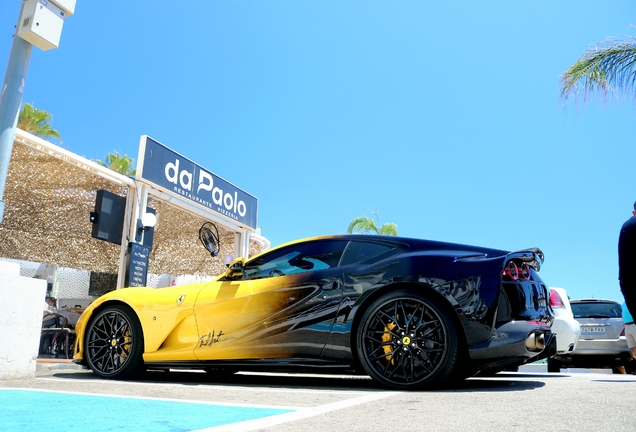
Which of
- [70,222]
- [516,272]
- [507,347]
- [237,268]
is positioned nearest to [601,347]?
[516,272]

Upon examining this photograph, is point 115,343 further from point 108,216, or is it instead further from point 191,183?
point 191,183

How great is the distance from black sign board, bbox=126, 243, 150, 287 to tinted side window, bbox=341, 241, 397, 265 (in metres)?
8.24

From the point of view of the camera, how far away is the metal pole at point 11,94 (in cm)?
527

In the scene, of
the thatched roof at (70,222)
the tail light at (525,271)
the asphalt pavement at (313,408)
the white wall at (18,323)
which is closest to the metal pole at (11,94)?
the white wall at (18,323)

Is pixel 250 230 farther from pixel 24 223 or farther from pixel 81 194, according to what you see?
pixel 24 223

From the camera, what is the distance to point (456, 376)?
13.7ft

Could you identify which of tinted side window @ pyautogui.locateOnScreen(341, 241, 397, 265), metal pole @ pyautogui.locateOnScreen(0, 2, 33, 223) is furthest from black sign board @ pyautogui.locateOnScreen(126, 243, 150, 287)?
tinted side window @ pyautogui.locateOnScreen(341, 241, 397, 265)

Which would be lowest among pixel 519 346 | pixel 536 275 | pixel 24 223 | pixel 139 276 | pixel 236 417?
pixel 236 417

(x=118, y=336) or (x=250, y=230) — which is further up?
(x=250, y=230)

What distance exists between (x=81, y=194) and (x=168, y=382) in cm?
1020

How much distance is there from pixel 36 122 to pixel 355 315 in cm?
2799

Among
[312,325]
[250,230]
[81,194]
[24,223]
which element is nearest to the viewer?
[312,325]

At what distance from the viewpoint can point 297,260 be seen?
4.93m

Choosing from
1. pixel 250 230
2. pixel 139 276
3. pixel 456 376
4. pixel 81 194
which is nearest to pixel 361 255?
pixel 456 376
